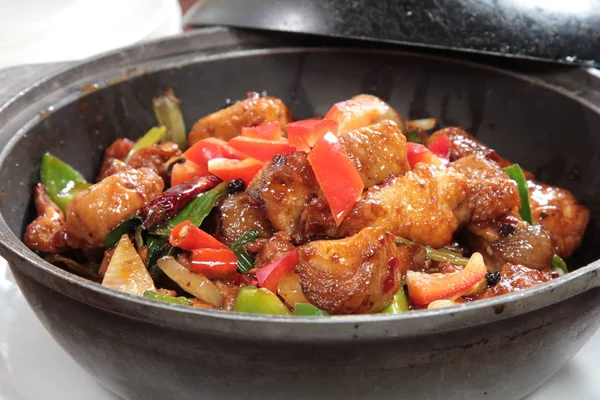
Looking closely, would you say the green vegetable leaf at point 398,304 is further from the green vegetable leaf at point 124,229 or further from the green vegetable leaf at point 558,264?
the green vegetable leaf at point 124,229

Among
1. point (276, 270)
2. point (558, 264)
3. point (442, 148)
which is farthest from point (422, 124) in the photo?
point (276, 270)

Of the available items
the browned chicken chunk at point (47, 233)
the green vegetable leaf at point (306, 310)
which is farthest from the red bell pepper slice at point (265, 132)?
the green vegetable leaf at point (306, 310)

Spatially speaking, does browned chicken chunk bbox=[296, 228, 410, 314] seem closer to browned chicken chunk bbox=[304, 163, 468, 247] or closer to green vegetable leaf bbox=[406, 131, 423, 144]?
browned chicken chunk bbox=[304, 163, 468, 247]

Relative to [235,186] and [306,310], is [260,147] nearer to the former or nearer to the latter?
[235,186]

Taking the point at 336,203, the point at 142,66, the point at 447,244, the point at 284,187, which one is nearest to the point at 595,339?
the point at 447,244

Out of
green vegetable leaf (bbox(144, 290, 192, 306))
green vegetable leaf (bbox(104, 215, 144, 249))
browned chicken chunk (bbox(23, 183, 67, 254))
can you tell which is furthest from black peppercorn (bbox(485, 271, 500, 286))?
browned chicken chunk (bbox(23, 183, 67, 254))
